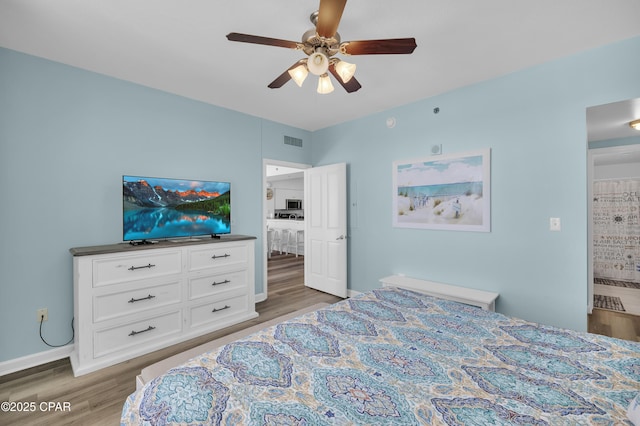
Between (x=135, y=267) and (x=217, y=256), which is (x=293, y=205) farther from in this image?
(x=135, y=267)

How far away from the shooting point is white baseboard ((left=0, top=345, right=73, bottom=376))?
2.35 m

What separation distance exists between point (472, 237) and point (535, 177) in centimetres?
81

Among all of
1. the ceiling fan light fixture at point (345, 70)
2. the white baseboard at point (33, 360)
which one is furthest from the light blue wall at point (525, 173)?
the white baseboard at point (33, 360)

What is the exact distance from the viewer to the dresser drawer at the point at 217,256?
3.02 m

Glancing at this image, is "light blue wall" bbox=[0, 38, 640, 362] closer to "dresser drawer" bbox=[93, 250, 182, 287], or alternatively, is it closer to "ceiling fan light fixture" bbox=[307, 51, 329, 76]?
"dresser drawer" bbox=[93, 250, 182, 287]

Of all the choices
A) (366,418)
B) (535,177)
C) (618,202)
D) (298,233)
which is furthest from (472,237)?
(298,233)

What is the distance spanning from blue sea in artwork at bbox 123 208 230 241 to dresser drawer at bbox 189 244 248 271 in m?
0.39

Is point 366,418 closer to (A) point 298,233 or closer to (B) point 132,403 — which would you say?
(B) point 132,403

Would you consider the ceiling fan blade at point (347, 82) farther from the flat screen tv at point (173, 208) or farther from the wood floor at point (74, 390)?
the wood floor at point (74, 390)

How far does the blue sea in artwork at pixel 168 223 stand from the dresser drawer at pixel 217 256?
39 cm

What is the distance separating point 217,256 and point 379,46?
8.49 ft

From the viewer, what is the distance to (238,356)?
4.58 ft

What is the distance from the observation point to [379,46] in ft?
5.74

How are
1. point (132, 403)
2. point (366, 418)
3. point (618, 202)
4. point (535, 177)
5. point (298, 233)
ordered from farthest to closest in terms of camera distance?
point (298, 233) < point (618, 202) < point (535, 177) < point (132, 403) < point (366, 418)
